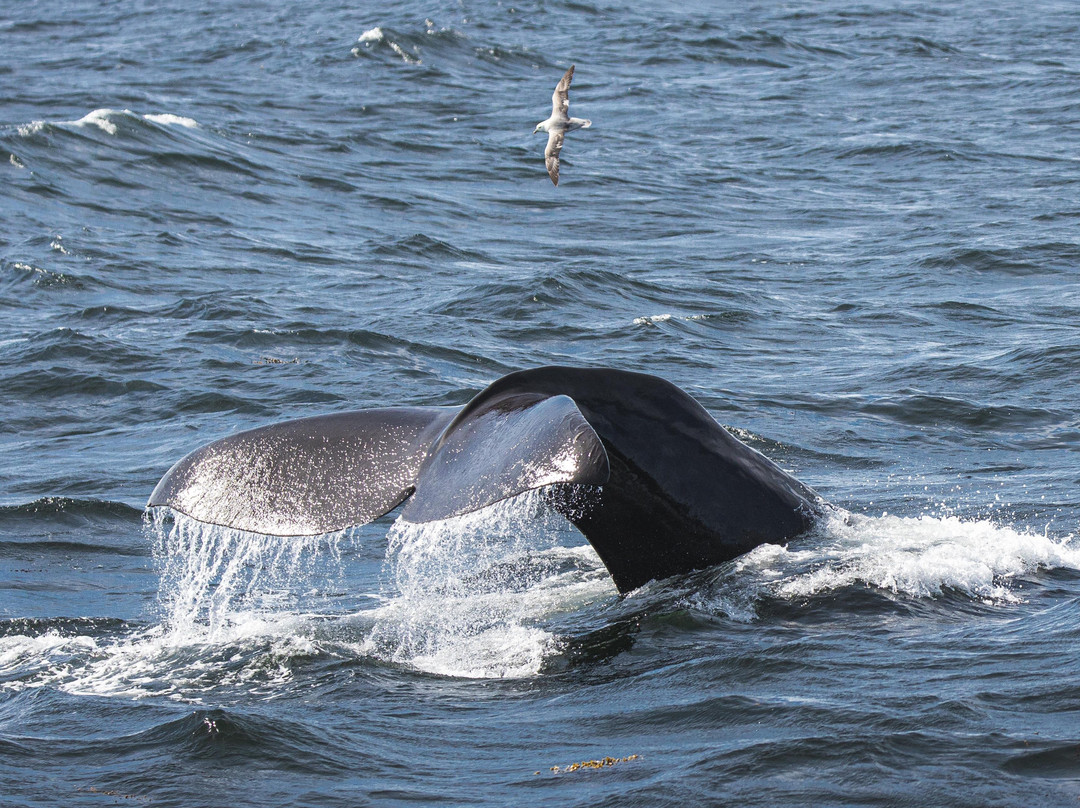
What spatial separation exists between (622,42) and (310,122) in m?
9.83

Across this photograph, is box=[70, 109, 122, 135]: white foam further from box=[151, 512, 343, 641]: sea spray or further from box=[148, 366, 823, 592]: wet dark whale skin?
box=[148, 366, 823, 592]: wet dark whale skin

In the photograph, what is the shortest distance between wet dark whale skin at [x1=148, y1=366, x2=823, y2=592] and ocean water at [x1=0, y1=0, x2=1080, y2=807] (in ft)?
0.53

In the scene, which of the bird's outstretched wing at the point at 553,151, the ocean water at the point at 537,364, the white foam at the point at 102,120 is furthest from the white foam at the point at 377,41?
the bird's outstretched wing at the point at 553,151

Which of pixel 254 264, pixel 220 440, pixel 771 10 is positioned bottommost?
pixel 254 264

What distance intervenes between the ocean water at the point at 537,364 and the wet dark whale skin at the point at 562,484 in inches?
6.4

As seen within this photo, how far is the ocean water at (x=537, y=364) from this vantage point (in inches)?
169

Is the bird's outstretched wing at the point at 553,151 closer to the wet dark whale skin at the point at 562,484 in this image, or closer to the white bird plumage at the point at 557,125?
the white bird plumage at the point at 557,125

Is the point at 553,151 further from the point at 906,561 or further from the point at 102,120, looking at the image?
the point at 102,120

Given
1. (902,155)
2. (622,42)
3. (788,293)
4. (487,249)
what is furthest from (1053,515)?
(622,42)

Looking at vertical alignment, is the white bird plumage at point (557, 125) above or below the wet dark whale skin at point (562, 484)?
above

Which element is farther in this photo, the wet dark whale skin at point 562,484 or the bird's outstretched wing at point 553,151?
the bird's outstretched wing at point 553,151

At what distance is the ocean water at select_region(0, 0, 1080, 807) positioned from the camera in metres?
4.29

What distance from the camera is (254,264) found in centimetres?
1506

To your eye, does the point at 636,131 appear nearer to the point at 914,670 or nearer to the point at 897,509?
the point at 897,509
